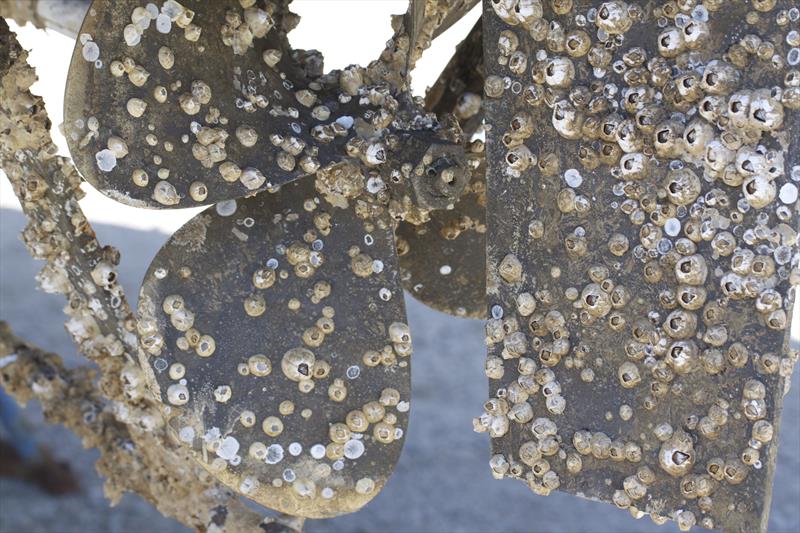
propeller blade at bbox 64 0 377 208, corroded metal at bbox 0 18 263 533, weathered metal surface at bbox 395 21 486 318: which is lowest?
corroded metal at bbox 0 18 263 533

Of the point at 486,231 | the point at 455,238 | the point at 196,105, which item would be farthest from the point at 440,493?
the point at 196,105

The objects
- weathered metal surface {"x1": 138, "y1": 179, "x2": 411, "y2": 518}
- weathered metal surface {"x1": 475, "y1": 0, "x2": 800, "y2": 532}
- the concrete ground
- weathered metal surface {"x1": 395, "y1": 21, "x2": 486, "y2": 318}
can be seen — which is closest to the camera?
weathered metal surface {"x1": 475, "y1": 0, "x2": 800, "y2": 532}

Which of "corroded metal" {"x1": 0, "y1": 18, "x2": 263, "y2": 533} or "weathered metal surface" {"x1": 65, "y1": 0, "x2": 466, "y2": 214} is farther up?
"weathered metal surface" {"x1": 65, "y1": 0, "x2": 466, "y2": 214}

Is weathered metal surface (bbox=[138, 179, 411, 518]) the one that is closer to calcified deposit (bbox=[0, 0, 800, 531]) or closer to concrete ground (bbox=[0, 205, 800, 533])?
calcified deposit (bbox=[0, 0, 800, 531])

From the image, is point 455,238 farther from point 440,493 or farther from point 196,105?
point 440,493

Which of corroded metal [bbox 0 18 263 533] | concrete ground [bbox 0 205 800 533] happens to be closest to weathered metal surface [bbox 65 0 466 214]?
corroded metal [bbox 0 18 263 533]

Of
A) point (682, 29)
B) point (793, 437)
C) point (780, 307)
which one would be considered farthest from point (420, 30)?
point (793, 437)
